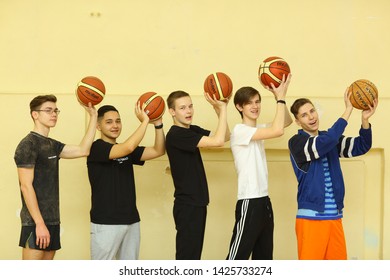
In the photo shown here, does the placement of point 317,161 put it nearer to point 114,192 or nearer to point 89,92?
point 114,192

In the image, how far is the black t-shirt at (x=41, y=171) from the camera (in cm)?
335

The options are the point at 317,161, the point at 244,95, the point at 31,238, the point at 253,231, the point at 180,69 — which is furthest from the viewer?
the point at 180,69

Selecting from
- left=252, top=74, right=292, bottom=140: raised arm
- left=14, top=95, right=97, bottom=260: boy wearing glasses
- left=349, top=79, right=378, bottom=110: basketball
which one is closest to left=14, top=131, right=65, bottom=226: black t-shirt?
left=14, top=95, right=97, bottom=260: boy wearing glasses

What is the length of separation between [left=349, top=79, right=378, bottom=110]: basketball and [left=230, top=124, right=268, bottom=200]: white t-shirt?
2.18 ft

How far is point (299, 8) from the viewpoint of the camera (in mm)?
4586

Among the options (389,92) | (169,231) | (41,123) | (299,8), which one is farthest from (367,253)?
(41,123)

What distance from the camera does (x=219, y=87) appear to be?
3627 millimetres

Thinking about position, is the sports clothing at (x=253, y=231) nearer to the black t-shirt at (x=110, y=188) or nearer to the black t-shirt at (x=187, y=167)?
the black t-shirt at (x=187, y=167)

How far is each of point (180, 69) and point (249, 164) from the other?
1.29 meters

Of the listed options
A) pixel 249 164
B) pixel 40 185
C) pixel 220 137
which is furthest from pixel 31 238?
pixel 249 164

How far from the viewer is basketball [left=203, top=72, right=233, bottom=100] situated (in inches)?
143

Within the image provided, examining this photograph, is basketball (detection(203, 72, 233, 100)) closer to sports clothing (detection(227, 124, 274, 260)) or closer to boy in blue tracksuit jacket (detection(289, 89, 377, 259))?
sports clothing (detection(227, 124, 274, 260))
